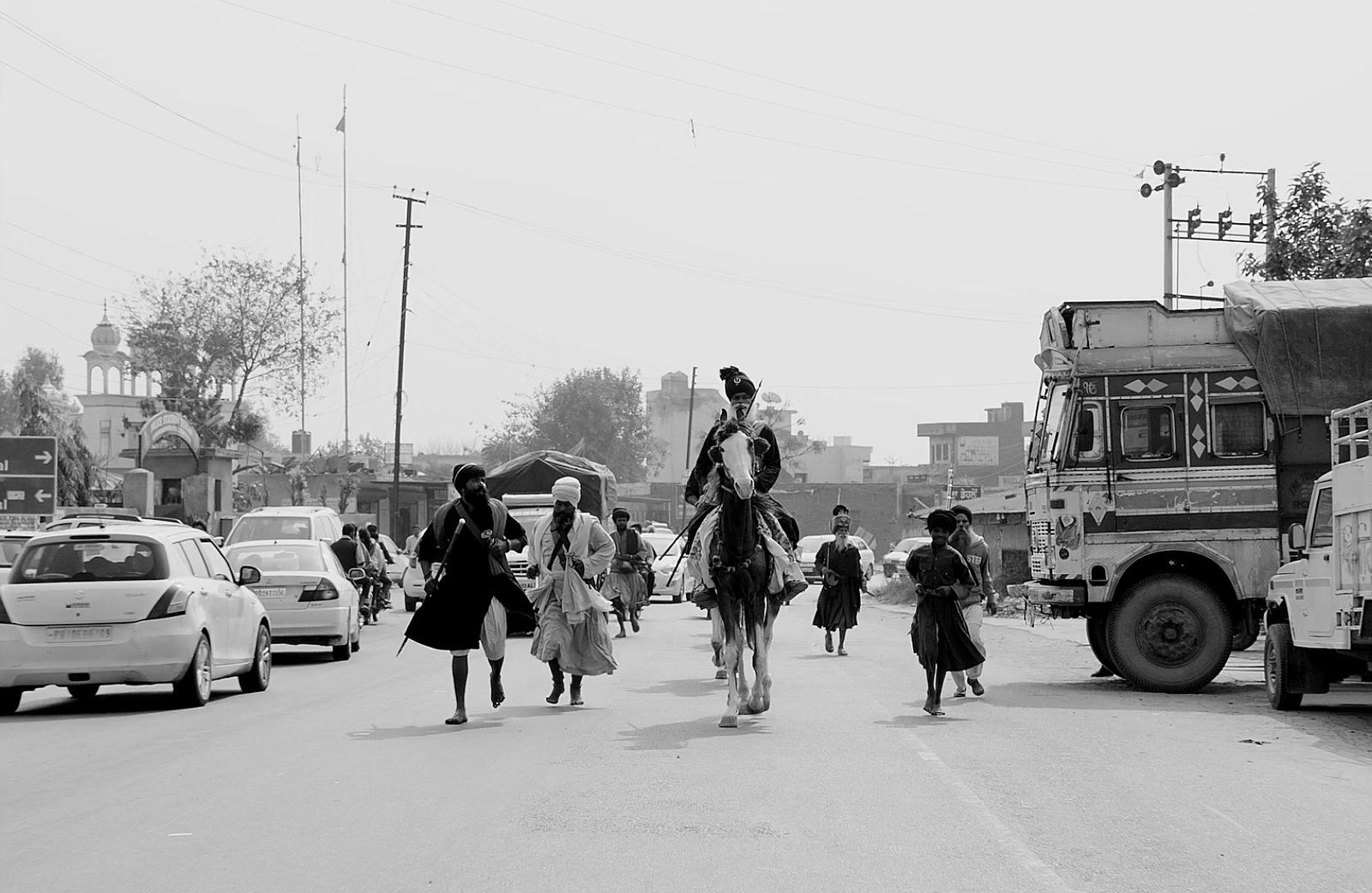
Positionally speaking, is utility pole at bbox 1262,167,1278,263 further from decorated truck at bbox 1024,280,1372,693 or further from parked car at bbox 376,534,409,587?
parked car at bbox 376,534,409,587

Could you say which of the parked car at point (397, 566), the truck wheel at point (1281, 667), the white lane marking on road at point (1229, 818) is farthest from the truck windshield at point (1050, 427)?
the parked car at point (397, 566)

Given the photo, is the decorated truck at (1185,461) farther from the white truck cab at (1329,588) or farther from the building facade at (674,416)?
the building facade at (674,416)

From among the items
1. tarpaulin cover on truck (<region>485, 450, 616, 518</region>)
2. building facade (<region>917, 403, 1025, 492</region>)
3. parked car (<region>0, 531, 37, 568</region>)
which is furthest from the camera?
building facade (<region>917, 403, 1025, 492</region>)

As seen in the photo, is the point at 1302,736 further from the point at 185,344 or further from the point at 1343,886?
the point at 185,344

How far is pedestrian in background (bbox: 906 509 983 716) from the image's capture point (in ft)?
43.2

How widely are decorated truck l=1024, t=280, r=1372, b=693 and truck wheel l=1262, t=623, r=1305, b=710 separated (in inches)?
62.3

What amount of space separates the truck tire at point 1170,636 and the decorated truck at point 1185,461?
0.04 feet

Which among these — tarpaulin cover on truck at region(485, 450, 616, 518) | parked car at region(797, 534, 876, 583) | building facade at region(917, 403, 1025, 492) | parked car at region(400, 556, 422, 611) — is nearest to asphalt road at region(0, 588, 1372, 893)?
parked car at region(400, 556, 422, 611)

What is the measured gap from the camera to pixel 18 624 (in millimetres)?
12984

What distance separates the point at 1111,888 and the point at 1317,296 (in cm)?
1155

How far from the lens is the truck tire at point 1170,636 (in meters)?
15.5

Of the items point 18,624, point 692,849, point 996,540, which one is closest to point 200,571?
point 18,624

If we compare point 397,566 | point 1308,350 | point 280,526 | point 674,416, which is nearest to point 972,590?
point 1308,350

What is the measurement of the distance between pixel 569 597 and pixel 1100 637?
259 inches
